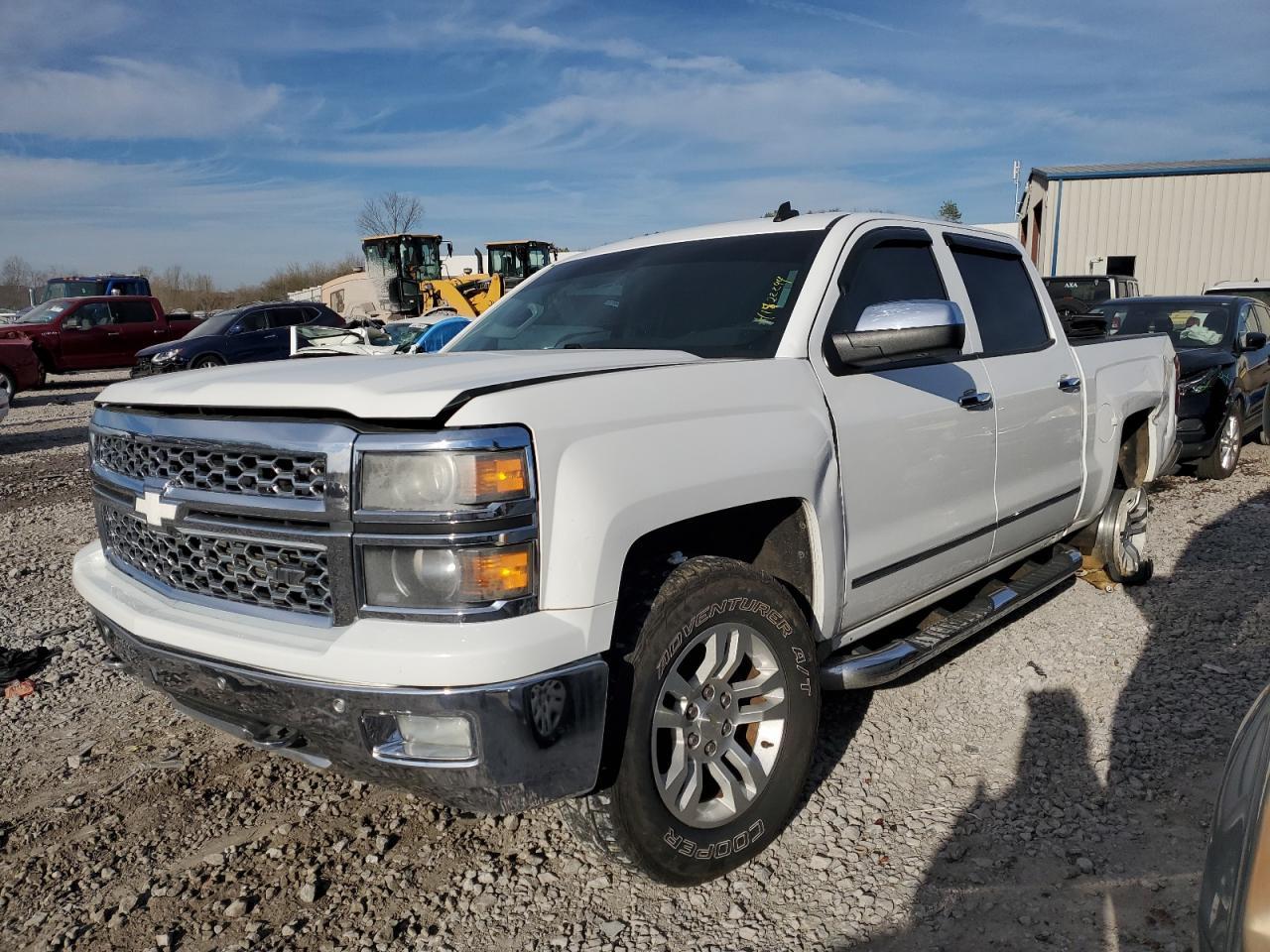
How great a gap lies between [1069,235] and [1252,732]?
29.3 metres

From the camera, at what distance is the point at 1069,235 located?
2756 centimetres

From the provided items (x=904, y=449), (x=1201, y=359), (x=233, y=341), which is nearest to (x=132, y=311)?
(x=233, y=341)

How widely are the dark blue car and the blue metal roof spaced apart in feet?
70.1

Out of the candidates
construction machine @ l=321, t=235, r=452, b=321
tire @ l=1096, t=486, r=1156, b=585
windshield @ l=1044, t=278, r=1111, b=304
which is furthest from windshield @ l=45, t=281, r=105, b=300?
tire @ l=1096, t=486, r=1156, b=585

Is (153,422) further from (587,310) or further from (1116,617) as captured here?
(1116,617)

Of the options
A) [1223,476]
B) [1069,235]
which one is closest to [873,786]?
[1223,476]

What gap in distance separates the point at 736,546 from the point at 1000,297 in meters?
2.05

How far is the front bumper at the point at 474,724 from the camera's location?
2037 mm

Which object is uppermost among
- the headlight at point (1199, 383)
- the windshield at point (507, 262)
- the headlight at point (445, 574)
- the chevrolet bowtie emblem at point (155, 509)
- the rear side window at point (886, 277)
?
the windshield at point (507, 262)

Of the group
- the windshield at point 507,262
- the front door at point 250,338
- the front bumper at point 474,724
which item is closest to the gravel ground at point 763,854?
the front bumper at point 474,724

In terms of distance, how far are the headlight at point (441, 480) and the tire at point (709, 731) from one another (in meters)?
0.57

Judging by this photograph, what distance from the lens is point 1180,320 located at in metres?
9.32

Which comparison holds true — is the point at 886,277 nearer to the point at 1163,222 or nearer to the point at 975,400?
the point at 975,400

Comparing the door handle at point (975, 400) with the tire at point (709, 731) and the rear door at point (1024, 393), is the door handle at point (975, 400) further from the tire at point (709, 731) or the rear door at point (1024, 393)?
the tire at point (709, 731)
